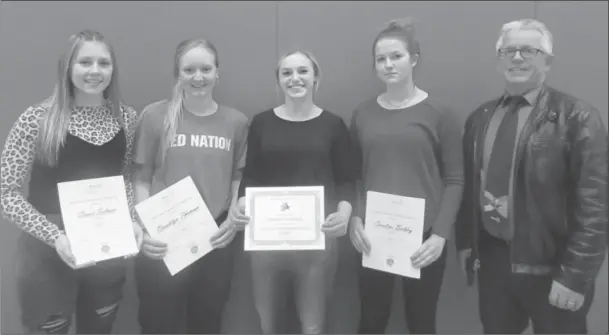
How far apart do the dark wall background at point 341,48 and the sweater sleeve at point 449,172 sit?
0.54 meters

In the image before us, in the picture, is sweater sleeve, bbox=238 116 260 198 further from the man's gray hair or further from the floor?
the man's gray hair

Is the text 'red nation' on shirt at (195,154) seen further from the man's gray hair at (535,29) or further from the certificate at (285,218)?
the man's gray hair at (535,29)

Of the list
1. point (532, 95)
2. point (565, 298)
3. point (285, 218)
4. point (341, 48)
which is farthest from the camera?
point (341, 48)

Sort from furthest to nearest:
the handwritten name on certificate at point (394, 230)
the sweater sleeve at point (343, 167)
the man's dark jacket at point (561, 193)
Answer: the sweater sleeve at point (343, 167), the handwritten name on certificate at point (394, 230), the man's dark jacket at point (561, 193)

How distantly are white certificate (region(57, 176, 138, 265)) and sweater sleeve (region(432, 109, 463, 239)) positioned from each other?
1.48m

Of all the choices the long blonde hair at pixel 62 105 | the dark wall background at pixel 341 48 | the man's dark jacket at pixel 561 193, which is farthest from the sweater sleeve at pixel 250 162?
the man's dark jacket at pixel 561 193

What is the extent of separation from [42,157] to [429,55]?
2165mm

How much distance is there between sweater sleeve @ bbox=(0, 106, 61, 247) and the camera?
2000 mm

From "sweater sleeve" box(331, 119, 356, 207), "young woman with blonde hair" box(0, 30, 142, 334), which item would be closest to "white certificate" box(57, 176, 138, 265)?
"young woman with blonde hair" box(0, 30, 142, 334)

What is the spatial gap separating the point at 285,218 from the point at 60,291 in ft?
3.67

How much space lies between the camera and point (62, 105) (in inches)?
81.6

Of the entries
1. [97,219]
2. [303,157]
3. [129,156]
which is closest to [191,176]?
[129,156]

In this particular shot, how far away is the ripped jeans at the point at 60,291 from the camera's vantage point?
2.05m

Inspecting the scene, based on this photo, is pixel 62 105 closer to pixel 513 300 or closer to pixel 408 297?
pixel 408 297
